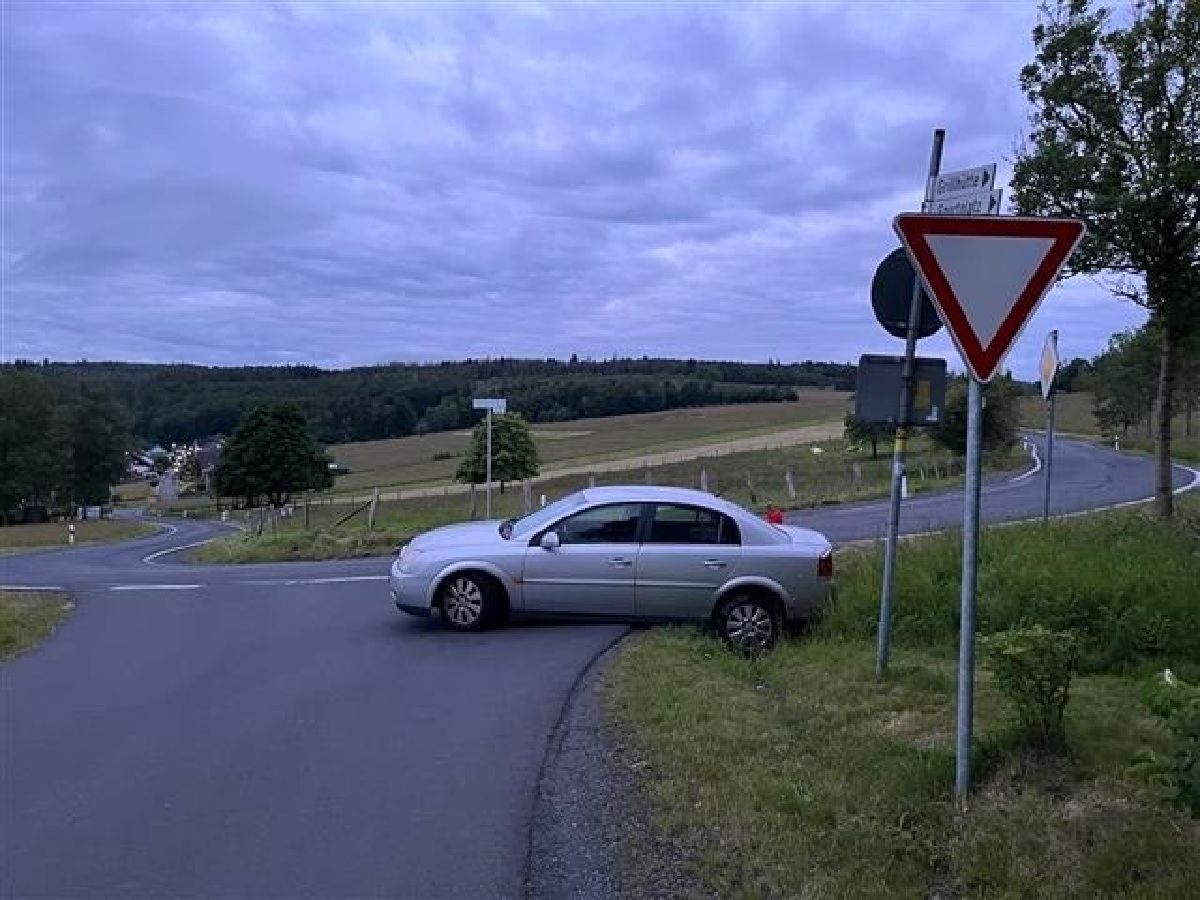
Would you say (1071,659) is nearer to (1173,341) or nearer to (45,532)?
(1173,341)

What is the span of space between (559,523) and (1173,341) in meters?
7.26

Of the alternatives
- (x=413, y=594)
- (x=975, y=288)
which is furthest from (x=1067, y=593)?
(x=413, y=594)

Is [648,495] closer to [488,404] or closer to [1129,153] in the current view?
[1129,153]

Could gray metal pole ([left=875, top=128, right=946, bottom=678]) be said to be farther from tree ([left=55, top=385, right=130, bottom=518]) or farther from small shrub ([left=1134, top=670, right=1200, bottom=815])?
tree ([left=55, top=385, right=130, bottom=518])

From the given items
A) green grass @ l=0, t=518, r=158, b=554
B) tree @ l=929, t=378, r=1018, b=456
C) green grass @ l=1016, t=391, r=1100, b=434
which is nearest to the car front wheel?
tree @ l=929, t=378, r=1018, b=456

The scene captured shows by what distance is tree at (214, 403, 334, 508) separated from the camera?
87125 millimetres

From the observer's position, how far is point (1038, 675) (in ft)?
18.0

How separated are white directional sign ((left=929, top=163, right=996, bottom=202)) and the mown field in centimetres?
302

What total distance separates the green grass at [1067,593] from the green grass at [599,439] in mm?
56068

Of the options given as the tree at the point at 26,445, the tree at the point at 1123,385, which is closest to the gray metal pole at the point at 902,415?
the tree at the point at 1123,385

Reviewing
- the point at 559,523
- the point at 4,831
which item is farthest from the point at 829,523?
the point at 4,831

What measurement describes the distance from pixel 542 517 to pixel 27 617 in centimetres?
624

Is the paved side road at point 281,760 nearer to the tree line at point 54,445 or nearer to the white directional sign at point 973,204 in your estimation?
the white directional sign at point 973,204

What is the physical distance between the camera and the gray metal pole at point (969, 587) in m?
4.98
